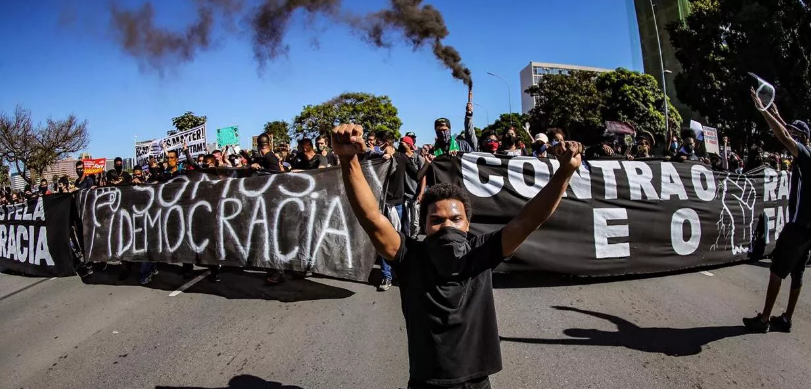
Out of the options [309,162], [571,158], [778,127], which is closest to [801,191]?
[778,127]

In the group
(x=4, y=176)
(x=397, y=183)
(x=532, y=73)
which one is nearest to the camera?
(x=397, y=183)

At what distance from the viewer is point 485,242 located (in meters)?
1.91

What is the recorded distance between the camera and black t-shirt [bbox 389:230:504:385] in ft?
5.79

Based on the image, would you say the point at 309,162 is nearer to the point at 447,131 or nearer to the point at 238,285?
the point at 238,285

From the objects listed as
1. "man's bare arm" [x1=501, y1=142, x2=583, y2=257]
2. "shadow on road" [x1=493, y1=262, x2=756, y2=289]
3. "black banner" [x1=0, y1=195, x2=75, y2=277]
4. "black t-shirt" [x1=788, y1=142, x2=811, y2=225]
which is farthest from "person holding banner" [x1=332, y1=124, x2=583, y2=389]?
"black banner" [x1=0, y1=195, x2=75, y2=277]

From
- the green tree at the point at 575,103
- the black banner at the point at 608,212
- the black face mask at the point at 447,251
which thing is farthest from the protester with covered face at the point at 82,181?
the green tree at the point at 575,103

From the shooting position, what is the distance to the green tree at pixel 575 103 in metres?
40.1

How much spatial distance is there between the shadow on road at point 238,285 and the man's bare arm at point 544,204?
12.5 ft

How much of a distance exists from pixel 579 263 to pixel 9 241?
9280 mm

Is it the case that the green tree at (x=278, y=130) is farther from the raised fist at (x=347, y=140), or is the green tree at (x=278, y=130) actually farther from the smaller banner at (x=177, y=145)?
the raised fist at (x=347, y=140)

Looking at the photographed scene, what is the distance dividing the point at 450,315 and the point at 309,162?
500 centimetres

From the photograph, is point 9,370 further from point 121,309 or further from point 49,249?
point 49,249

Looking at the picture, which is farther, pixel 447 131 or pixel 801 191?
pixel 447 131

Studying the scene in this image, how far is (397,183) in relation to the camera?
5980mm
